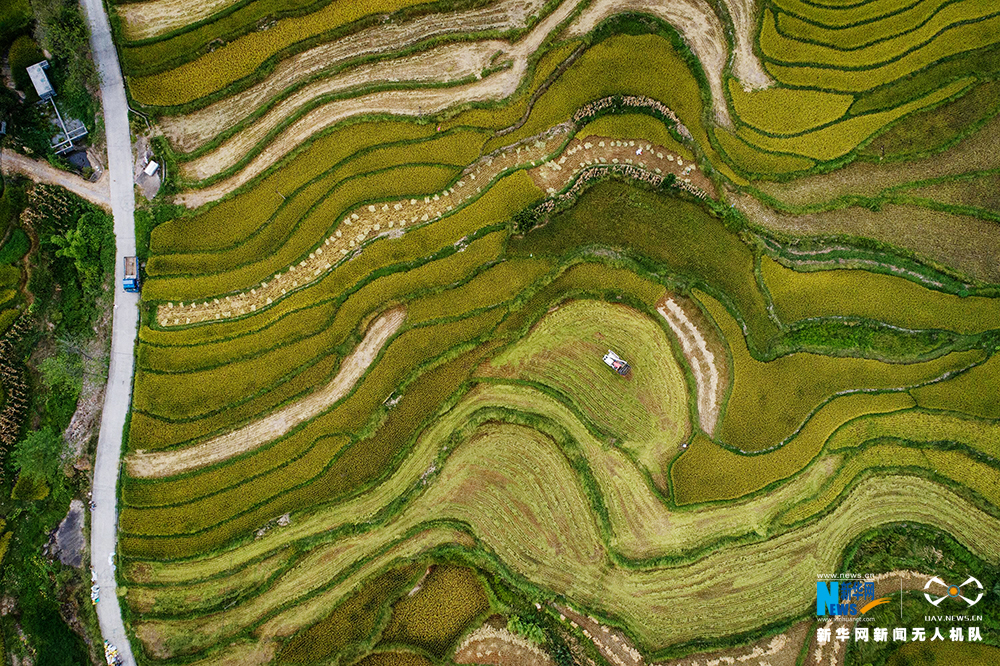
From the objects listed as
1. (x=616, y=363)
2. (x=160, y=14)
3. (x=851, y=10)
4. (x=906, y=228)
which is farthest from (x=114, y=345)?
(x=851, y=10)

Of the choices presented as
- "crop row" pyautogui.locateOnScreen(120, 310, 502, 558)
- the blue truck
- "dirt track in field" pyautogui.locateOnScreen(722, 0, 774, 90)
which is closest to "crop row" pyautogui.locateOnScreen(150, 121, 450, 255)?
the blue truck

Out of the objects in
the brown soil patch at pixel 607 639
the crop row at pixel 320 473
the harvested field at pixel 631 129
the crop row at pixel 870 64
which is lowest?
the brown soil patch at pixel 607 639

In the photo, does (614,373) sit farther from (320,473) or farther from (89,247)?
(89,247)

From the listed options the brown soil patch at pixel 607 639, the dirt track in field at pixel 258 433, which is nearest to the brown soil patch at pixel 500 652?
the brown soil patch at pixel 607 639

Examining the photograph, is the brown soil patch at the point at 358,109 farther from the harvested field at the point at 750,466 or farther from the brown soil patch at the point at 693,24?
the harvested field at the point at 750,466

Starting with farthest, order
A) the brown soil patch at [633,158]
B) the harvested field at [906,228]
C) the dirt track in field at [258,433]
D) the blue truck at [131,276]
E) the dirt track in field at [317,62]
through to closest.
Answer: the brown soil patch at [633,158]
the dirt track in field at [317,62]
the harvested field at [906,228]
the blue truck at [131,276]
the dirt track in field at [258,433]
